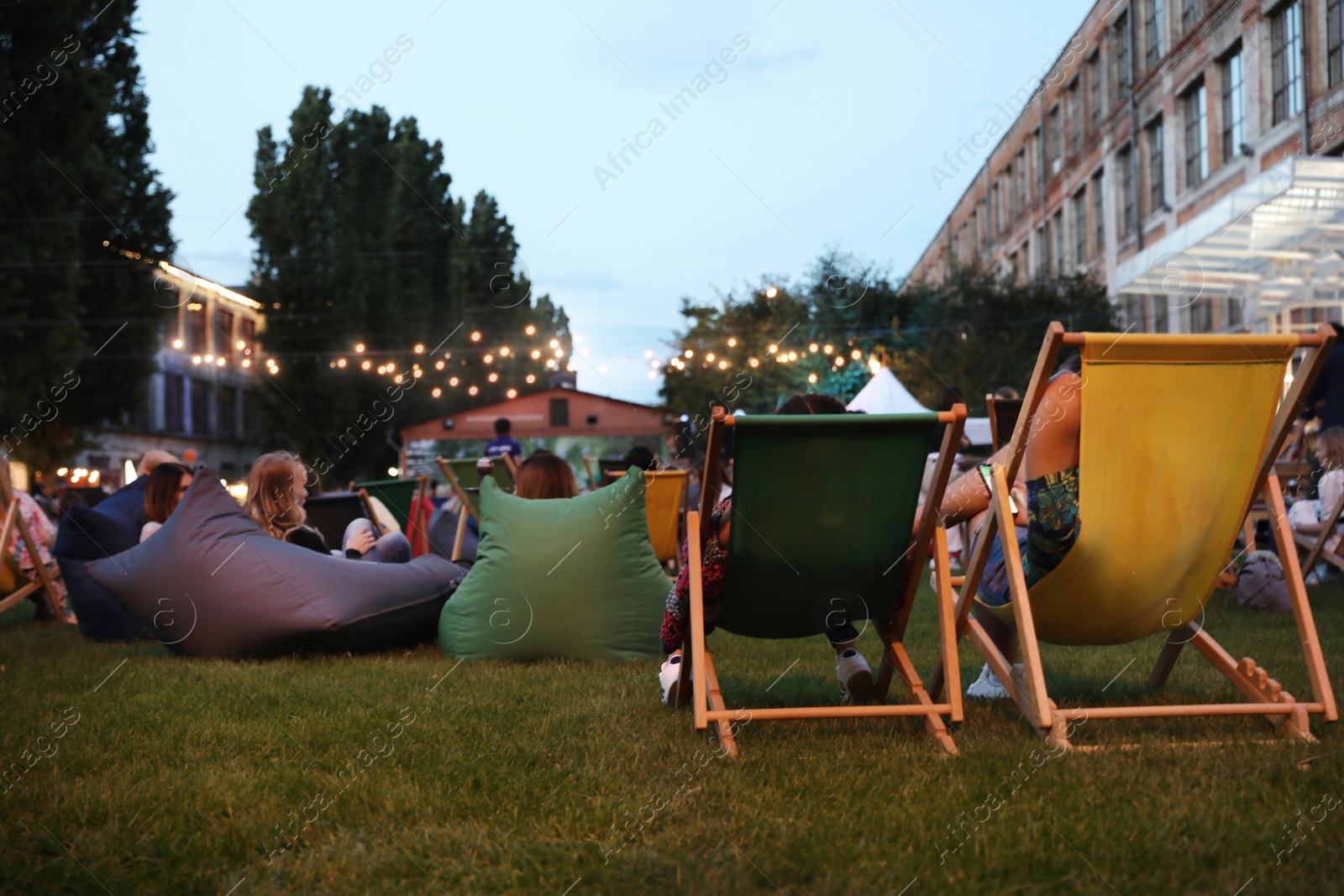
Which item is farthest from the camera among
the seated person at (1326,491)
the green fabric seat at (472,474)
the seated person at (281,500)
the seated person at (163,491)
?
the green fabric seat at (472,474)

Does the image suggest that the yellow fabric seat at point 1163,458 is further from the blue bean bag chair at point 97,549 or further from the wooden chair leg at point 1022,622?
the blue bean bag chair at point 97,549

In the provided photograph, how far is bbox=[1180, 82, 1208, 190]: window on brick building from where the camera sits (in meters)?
20.8

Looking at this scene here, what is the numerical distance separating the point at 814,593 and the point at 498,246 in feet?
131

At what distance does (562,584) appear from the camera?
4.66 m

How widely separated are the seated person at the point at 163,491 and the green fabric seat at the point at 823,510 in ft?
11.7

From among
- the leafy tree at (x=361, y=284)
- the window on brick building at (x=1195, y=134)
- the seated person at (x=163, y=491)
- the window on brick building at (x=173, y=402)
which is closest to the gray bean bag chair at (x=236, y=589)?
the seated person at (x=163, y=491)

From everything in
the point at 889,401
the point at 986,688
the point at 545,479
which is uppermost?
the point at 889,401

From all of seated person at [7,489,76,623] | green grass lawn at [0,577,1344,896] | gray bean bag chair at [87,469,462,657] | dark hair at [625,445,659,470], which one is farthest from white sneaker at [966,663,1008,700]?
seated person at [7,489,76,623]

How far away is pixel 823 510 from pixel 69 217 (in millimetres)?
19284

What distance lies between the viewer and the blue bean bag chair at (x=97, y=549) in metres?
5.68

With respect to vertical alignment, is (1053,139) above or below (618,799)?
above

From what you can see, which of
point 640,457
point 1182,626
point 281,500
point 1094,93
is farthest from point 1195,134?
point 1182,626

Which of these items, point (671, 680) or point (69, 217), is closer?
point (671, 680)

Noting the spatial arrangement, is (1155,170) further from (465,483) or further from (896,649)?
(896,649)
